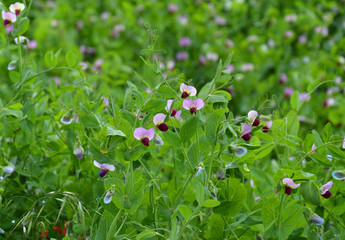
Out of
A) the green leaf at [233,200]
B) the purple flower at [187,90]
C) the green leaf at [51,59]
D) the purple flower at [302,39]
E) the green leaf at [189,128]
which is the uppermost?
the purple flower at [187,90]

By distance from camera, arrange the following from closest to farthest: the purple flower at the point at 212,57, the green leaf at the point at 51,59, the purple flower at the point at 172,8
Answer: the green leaf at the point at 51,59 → the purple flower at the point at 212,57 → the purple flower at the point at 172,8

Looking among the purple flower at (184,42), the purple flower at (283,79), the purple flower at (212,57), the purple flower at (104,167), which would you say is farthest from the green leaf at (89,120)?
the purple flower at (184,42)

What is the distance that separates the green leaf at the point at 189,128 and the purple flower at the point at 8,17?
0.61 m

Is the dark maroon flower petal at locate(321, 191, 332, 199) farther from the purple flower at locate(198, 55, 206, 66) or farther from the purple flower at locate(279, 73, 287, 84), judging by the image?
the purple flower at locate(198, 55, 206, 66)

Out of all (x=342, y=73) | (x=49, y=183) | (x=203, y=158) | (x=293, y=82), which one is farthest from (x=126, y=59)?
(x=203, y=158)

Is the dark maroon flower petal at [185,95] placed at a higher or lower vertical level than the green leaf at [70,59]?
higher

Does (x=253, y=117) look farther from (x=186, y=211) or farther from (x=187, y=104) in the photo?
(x=186, y=211)

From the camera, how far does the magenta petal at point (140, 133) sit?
1.12 metres

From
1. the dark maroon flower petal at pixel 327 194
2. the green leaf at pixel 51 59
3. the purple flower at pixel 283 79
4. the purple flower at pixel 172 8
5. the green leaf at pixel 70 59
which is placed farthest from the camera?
the purple flower at pixel 172 8

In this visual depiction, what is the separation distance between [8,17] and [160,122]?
0.59 meters

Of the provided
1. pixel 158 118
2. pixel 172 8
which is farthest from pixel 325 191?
pixel 172 8

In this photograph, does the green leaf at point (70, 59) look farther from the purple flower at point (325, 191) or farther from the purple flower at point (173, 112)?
the purple flower at point (325, 191)

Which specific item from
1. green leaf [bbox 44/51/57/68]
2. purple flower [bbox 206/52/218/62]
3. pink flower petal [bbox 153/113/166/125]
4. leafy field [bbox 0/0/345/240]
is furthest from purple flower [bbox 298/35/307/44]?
pink flower petal [bbox 153/113/166/125]

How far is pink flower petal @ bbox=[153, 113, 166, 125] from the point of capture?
1162 millimetres
